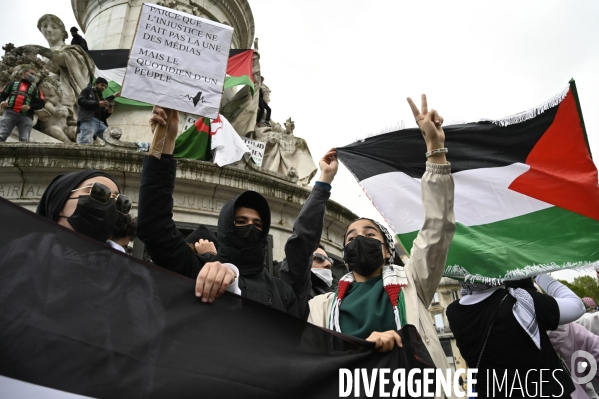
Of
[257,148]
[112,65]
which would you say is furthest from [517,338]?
[112,65]

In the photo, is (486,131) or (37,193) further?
(37,193)

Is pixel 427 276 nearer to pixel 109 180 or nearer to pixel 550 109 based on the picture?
pixel 109 180

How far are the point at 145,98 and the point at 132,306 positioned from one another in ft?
5.41

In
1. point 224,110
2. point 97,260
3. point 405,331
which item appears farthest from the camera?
point 224,110

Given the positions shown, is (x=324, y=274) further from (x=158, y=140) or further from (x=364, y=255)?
(x=158, y=140)

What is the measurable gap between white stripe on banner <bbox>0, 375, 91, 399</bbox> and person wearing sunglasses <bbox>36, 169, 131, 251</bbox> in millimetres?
876

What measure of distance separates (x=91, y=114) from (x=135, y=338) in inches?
303

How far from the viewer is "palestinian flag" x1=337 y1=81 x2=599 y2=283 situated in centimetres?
361

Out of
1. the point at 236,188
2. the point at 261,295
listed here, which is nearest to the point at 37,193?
the point at 236,188

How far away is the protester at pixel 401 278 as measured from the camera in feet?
8.21

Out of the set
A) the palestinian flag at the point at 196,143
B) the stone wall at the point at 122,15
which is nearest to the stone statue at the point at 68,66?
the stone wall at the point at 122,15

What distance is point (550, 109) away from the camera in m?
4.08

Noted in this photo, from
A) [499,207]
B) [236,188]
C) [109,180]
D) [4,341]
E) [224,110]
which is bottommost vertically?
[4,341]

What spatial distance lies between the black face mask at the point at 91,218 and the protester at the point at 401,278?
1.28m
